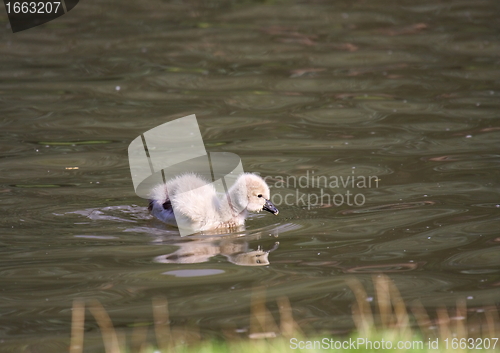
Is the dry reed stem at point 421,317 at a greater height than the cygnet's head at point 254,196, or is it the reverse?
the cygnet's head at point 254,196

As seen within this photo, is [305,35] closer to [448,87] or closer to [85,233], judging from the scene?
[448,87]

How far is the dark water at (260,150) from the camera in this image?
484cm

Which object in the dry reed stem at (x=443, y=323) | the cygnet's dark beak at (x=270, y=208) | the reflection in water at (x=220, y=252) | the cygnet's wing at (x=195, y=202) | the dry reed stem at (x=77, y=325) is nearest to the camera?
the dry reed stem at (x=443, y=323)

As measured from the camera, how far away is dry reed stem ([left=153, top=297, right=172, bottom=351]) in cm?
417

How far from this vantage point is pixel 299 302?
184 inches

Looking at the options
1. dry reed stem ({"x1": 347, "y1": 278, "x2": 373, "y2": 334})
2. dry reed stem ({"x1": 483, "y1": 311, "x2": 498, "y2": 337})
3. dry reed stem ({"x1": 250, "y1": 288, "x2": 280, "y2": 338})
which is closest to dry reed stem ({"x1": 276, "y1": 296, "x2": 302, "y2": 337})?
dry reed stem ({"x1": 250, "y1": 288, "x2": 280, "y2": 338})

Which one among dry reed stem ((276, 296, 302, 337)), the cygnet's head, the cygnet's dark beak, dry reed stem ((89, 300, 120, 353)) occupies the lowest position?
dry reed stem ((276, 296, 302, 337))

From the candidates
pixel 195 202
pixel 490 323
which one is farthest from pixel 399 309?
pixel 195 202

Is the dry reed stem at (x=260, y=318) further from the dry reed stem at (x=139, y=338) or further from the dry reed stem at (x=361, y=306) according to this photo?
the dry reed stem at (x=139, y=338)

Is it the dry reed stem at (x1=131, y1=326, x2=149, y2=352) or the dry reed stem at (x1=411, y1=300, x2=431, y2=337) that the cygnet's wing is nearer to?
the dry reed stem at (x1=131, y1=326, x2=149, y2=352)

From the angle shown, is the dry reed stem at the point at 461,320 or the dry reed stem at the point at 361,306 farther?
the dry reed stem at the point at 361,306

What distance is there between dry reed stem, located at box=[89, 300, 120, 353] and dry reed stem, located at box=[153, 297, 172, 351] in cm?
24

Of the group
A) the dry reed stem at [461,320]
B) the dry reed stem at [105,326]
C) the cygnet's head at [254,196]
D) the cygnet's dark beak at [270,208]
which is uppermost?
the cygnet's head at [254,196]

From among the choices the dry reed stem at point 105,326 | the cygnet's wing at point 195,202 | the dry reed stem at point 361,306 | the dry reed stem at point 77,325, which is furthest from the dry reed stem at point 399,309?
the dry reed stem at point 77,325
